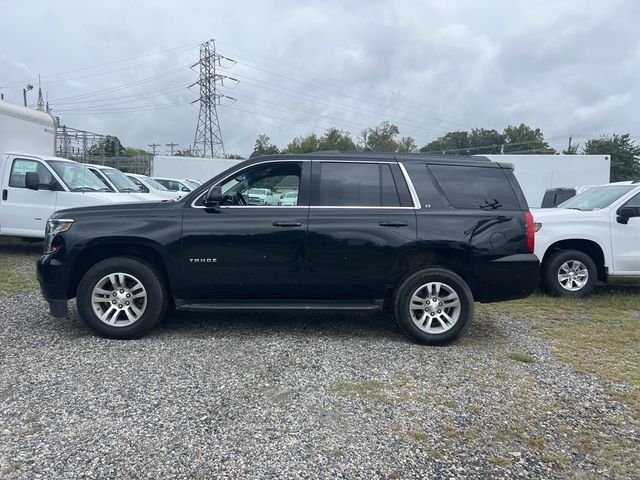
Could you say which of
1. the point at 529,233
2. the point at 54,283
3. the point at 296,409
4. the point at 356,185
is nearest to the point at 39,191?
the point at 54,283

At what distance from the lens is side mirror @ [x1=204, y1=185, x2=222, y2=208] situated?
503cm

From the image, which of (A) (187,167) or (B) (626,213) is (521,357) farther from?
(A) (187,167)

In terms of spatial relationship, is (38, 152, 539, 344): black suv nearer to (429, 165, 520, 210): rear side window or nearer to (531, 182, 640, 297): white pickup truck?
(429, 165, 520, 210): rear side window

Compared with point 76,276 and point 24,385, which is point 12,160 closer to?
point 76,276

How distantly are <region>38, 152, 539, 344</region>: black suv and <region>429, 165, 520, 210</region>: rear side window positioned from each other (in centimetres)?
1

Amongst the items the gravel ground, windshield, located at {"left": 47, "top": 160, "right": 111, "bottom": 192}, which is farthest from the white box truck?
the gravel ground

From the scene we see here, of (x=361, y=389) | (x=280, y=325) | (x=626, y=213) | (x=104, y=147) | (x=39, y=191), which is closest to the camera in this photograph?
(x=361, y=389)

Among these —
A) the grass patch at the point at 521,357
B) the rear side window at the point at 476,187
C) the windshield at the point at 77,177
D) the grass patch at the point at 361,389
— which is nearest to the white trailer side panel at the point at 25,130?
the windshield at the point at 77,177

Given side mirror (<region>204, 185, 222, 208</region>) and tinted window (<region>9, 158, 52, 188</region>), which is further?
tinted window (<region>9, 158, 52, 188</region>)

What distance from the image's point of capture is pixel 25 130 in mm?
11594

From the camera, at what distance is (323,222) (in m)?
5.06

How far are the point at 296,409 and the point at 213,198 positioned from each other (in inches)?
91.3

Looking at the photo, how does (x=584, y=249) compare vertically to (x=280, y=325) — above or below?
above

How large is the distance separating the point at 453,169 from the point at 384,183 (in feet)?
2.44
